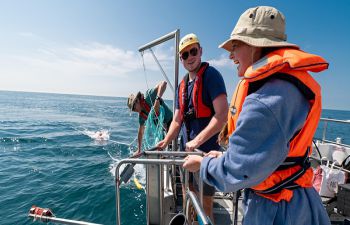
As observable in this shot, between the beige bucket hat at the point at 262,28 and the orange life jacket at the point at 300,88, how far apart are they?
0.09m

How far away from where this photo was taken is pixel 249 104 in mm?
1092

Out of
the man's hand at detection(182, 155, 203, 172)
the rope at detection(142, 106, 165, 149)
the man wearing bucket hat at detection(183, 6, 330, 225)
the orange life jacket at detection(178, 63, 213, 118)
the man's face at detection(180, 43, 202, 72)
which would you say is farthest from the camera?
the rope at detection(142, 106, 165, 149)

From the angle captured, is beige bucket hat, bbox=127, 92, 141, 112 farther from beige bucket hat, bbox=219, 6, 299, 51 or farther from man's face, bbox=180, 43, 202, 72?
beige bucket hat, bbox=219, 6, 299, 51

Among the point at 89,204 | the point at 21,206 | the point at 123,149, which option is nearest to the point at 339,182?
the point at 89,204

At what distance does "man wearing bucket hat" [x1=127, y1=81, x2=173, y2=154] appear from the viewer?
5008 mm

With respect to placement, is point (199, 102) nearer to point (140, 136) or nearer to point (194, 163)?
point (194, 163)

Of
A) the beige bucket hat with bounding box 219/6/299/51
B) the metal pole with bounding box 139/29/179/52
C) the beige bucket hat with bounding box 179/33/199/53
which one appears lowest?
the beige bucket hat with bounding box 219/6/299/51

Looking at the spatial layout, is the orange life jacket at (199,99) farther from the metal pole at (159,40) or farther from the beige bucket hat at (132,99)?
the beige bucket hat at (132,99)

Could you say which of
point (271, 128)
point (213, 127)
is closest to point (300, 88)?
point (271, 128)

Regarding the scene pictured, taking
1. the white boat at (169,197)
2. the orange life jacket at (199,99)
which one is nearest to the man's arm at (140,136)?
the white boat at (169,197)

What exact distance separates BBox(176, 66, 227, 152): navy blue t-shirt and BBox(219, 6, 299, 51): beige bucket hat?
1.39 meters

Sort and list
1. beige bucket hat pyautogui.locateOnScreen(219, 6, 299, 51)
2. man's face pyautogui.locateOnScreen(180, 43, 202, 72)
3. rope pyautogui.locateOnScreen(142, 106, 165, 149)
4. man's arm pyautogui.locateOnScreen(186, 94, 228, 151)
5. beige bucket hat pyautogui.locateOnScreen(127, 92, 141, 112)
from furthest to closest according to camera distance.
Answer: beige bucket hat pyautogui.locateOnScreen(127, 92, 141, 112) → rope pyautogui.locateOnScreen(142, 106, 165, 149) → man's face pyautogui.locateOnScreen(180, 43, 202, 72) → man's arm pyautogui.locateOnScreen(186, 94, 228, 151) → beige bucket hat pyautogui.locateOnScreen(219, 6, 299, 51)

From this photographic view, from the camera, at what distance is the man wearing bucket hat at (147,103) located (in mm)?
5008

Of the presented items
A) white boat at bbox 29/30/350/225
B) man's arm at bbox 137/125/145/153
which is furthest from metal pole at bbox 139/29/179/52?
man's arm at bbox 137/125/145/153
